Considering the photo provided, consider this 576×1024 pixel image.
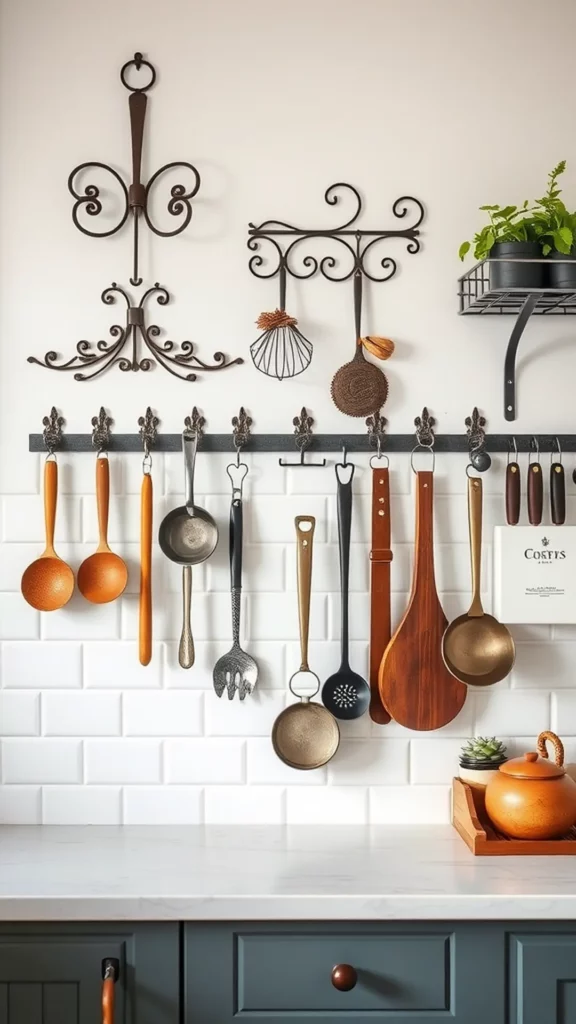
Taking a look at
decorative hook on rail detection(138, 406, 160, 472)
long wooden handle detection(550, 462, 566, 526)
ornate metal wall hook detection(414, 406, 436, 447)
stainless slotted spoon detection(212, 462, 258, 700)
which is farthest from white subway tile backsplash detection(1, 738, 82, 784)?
long wooden handle detection(550, 462, 566, 526)

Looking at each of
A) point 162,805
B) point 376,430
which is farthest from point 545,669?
point 162,805

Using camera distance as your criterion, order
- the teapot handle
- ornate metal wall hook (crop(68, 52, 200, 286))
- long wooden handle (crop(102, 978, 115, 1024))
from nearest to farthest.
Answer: long wooden handle (crop(102, 978, 115, 1024)), the teapot handle, ornate metal wall hook (crop(68, 52, 200, 286))

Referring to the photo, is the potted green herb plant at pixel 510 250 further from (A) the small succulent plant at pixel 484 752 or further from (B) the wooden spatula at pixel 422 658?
(A) the small succulent plant at pixel 484 752

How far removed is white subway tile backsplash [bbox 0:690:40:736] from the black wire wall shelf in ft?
3.68

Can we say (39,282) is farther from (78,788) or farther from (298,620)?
(78,788)

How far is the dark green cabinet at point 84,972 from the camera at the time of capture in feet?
4.93

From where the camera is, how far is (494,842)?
170 cm

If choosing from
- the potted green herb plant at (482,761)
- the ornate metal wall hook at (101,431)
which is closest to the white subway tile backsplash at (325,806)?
the potted green herb plant at (482,761)

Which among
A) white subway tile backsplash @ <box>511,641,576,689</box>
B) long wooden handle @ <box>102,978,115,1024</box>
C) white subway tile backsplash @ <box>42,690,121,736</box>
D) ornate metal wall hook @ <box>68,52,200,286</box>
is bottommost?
long wooden handle @ <box>102,978,115,1024</box>

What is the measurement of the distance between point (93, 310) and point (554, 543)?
3.39ft

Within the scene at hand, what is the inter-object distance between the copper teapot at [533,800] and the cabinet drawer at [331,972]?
0.84 ft

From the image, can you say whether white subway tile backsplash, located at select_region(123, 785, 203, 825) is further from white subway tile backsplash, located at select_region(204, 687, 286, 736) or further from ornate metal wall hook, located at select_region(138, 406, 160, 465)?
ornate metal wall hook, located at select_region(138, 406, 160, 465)

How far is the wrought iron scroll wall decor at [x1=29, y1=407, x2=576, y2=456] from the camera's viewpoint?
1924 mm

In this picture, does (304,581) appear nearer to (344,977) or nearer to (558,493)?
(558,493)
